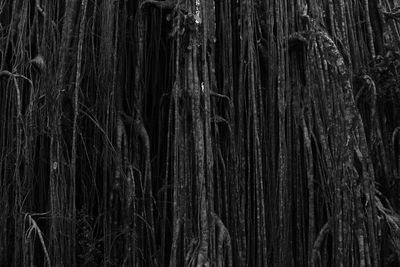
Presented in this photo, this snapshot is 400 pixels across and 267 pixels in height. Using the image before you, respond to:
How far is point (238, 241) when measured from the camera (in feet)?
7.19

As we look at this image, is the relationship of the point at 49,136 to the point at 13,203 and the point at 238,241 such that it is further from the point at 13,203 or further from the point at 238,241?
the point at 238,241

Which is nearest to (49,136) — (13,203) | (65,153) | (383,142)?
(65,153)

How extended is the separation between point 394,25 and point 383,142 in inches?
21.7

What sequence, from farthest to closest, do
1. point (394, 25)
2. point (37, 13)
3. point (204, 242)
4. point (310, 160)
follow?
point (394, 25) → point (37, 13) → point (310, 160) → point (204, 242)

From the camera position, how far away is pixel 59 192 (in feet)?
7.11

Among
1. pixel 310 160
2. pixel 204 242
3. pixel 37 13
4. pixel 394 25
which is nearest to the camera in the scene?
pixel 204 242

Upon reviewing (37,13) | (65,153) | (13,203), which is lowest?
(13,203)

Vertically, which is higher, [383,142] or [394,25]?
[394,25]

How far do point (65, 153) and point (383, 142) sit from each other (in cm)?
124

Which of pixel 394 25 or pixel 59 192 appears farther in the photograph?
pixel 394 25

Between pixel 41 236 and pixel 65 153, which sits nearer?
pixel 41 236

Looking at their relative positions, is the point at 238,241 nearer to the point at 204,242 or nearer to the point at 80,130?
the point at 204,242

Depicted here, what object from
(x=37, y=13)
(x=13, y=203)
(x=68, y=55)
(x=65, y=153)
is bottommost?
(x=13, y=203)

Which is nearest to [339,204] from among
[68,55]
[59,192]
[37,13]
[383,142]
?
[383,142]
